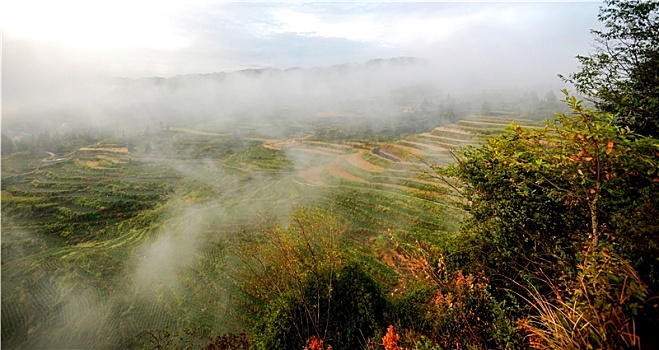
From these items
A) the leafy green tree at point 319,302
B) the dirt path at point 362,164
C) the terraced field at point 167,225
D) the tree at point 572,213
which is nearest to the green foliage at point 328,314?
the leafy green tree at point 319,302

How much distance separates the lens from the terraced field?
14266mm

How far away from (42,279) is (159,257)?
642 cm

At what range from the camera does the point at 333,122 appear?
230 feet

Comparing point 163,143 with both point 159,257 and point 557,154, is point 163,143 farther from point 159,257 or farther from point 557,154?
point 557,154

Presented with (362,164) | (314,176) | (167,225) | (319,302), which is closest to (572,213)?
(319,302)

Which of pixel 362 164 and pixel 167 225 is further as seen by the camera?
pixel 362 164

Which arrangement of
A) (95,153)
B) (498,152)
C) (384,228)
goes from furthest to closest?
1. (95,153)
2. (384,228)
3. (498,152)

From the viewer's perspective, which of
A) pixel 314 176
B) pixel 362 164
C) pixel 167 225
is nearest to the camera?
pixel 167 225

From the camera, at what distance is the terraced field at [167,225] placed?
14.3 meters

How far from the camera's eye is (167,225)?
23750 mm

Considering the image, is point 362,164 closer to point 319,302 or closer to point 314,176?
point 314,176

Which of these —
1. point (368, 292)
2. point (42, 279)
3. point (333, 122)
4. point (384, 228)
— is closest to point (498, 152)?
point (368, 292)

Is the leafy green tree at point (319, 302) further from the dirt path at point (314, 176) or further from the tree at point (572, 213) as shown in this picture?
the dirt path at point (314, 176)

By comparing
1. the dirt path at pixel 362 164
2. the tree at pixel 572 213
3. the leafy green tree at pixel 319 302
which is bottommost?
the dirt path at pixel 362 164
